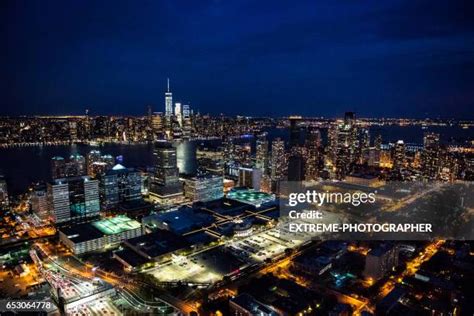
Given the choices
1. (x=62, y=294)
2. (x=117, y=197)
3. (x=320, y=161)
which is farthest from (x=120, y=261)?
(x=320, y=161)

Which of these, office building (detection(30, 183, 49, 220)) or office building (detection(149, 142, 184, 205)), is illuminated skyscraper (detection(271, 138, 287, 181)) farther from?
office building (detection(30, 183, 49, 220))

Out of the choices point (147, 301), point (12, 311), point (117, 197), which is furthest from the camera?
point (117, 197)

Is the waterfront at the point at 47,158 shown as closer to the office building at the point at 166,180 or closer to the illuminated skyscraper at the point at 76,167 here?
the illuminated skyscraper at the point at 76,167

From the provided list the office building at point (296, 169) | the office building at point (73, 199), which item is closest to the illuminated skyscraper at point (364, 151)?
the office building at point (296, 169)

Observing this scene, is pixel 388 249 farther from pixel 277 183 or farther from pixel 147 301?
pixel 277 183

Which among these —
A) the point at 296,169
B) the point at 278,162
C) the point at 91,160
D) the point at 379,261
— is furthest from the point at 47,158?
the point at 379,261

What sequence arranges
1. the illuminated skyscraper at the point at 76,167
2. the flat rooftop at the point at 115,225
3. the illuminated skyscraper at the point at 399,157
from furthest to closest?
Answer: the illuminated skyscraper at the point at 399,157, the illuminated skyscraper at the point at 76,167, the flat rooftop at the point at 115,225

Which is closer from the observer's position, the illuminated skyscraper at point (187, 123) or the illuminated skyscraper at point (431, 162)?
the illuminated skyscraper at point (431, 162)
